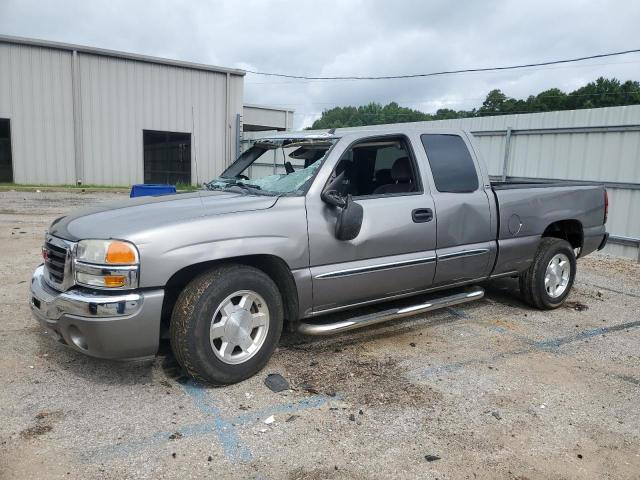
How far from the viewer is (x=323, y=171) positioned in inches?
160

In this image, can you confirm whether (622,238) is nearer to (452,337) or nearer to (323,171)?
(452,337)

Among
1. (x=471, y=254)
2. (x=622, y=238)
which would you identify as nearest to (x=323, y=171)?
(x=471, y=254)

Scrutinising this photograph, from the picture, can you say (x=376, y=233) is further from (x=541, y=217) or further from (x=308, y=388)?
(x=541, y=217)

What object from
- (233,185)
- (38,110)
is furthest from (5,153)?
(233,185)

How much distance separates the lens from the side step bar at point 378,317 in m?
3.94

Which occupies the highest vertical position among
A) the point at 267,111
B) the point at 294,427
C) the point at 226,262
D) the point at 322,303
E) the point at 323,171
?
the point at 267,111

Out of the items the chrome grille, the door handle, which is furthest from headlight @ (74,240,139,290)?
the door handle

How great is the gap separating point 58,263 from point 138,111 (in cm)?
1907

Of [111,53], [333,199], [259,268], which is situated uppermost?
[111,53]

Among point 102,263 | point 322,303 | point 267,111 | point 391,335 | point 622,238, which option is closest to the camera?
point 102,263

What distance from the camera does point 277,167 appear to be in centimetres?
492

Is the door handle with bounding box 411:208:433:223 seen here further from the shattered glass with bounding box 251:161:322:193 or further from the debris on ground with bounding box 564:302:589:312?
the debris on ground with bounding box 564:302:589:312

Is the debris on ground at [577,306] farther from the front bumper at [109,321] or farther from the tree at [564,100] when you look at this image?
the tree at [564,100]

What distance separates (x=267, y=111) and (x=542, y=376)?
25782 mm
